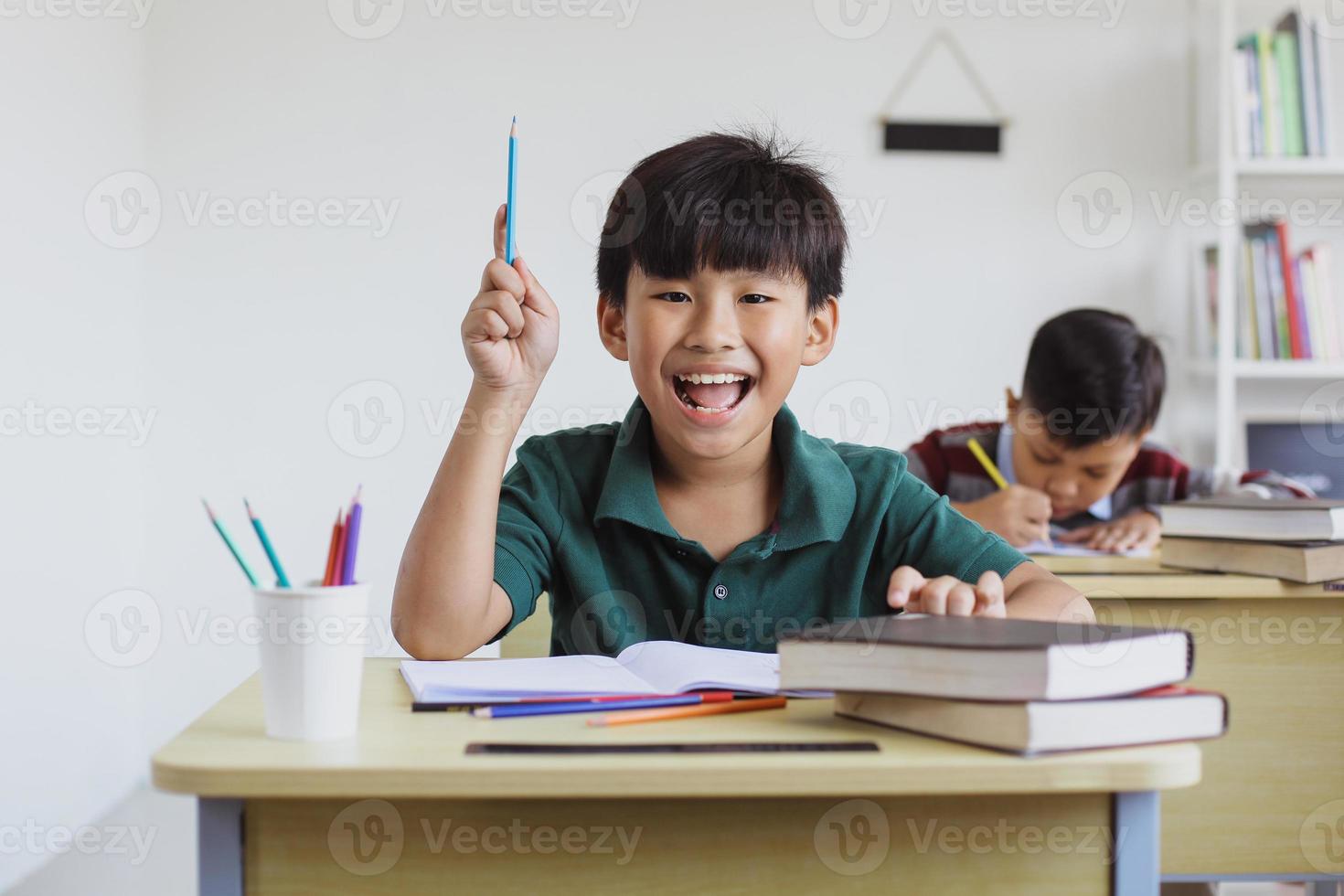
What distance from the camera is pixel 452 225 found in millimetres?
3350

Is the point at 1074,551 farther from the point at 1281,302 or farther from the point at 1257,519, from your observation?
the point at 1281,302

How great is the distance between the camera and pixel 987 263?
3.44 meters

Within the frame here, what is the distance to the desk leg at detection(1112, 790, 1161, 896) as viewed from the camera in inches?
30.9

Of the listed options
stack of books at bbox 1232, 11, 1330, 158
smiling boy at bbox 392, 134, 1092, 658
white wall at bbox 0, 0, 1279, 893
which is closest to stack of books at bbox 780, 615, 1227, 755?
smiling boy at bbox 392, 134, 1092, 658

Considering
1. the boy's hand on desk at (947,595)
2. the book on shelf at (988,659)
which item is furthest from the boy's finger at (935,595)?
the book on shelf at (988,659)

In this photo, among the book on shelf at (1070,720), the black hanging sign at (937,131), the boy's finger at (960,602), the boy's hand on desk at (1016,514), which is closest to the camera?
the book on shelf at (1070,720)

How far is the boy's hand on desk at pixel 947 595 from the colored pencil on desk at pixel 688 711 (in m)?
0.17

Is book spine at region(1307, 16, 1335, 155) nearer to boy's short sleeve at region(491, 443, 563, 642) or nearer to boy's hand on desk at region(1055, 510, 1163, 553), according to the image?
boy's hand on desk at region(1055, 510, 1163, 553)

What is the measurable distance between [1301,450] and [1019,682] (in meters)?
3.06

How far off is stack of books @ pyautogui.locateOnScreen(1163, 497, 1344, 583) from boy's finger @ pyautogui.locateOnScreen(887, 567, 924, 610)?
0.90 m

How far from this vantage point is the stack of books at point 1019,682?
73 centimetres

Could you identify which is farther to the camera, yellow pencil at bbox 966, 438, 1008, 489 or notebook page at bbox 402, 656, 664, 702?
yellow pencil at bbox 966, 438, 1008, 489

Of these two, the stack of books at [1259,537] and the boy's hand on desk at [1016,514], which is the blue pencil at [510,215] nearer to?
the stack of books at [1259,537]

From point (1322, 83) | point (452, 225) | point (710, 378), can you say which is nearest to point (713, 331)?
point (710, 378)
